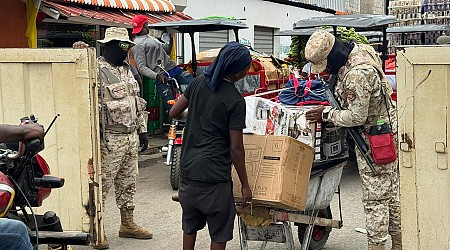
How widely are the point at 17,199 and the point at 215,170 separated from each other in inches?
58.8

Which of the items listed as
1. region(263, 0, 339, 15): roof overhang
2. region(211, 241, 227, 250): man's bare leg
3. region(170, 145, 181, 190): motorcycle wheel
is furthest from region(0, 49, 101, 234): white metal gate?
region(263, 0, 339, 15): roof overhang

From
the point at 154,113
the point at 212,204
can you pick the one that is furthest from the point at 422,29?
the point at 212,204

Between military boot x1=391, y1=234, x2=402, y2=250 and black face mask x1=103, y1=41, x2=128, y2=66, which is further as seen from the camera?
black face mask x1=103, y1=41, x2=128, y2=66

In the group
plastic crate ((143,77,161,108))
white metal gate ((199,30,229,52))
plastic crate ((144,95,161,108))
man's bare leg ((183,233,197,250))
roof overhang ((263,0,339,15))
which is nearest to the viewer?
man's bare leg ((183,233,197,250))

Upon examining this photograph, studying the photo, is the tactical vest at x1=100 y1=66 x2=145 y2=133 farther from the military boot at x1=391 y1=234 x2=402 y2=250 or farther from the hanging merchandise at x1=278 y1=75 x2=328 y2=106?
the military boot at x1=391 y1=234 x2=402 y2=250

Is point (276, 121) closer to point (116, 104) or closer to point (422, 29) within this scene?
point (116, 104)

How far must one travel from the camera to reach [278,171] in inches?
191

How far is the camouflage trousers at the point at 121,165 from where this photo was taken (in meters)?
6.11

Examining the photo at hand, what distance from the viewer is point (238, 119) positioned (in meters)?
4.62

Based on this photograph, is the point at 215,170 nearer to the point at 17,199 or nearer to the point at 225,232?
the point at 225,232

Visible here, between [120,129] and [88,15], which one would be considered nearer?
[120,129]

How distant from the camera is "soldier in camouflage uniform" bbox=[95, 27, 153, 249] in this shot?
19.9ft

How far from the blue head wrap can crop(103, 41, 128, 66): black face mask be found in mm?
1765

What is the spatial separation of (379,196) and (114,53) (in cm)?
276
